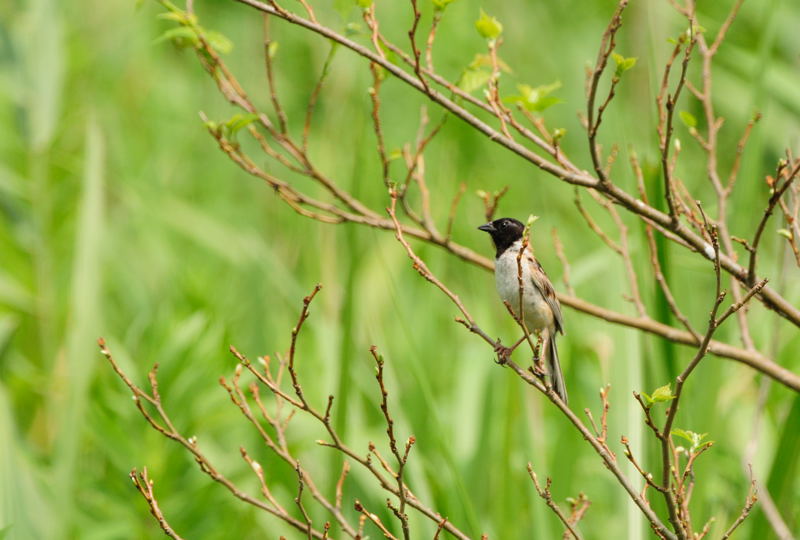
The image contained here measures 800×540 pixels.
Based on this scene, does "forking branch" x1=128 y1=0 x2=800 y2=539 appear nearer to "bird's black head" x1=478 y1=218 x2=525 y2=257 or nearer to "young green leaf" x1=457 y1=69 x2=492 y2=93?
"young green leaf" x1=457 y1=69 x2=492 y2=93

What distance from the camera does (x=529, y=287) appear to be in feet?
11.3

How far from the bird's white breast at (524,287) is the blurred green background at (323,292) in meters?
0.21

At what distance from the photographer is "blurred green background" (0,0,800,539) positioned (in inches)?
125

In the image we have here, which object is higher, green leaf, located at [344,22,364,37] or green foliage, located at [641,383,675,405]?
green leaf, located at [344,22,364,37]

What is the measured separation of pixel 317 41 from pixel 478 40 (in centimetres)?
92

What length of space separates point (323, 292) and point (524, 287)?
2.27m

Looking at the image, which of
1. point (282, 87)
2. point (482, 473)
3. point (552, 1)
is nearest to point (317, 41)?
point (282, 87)

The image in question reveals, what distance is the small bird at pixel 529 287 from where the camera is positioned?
3.17 m

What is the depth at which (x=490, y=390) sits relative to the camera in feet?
13.4

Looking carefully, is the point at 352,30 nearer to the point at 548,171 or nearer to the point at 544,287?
the point at 548,171

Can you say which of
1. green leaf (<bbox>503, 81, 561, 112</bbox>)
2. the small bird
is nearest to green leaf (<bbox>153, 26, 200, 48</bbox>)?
green leaf (<bbox>503, 81, 561, 112</bbox>)

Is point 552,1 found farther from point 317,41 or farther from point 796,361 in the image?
point 796,361

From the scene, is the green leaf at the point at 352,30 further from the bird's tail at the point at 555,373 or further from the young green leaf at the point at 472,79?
the bird's tail at the point at 555,373

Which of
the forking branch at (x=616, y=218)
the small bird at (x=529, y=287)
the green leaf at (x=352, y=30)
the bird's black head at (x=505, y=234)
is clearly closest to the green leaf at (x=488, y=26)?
the forking branch at (x=616, y=218)
